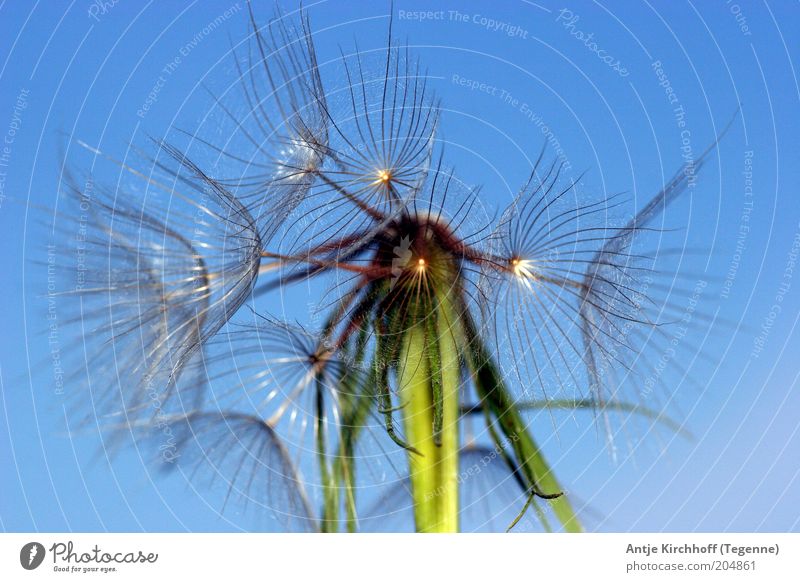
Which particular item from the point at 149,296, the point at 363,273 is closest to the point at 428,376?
the point at 363,273

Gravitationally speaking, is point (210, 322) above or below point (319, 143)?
below

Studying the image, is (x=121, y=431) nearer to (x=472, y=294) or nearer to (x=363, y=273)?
(x=363, y=273)

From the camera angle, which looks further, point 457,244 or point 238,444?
point 238,444
